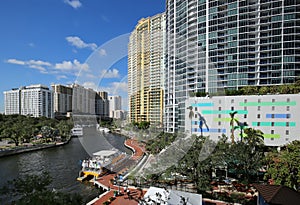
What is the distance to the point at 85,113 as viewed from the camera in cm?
970

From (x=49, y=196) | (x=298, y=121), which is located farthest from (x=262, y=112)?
(x=49, y=196)

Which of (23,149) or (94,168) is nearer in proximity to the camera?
(94,168)

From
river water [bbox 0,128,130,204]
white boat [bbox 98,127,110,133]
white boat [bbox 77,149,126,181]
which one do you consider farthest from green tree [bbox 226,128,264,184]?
white boat [bbox 98,127,110,133]

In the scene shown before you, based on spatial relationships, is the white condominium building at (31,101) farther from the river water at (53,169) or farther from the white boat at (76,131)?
the river water at (53,169)

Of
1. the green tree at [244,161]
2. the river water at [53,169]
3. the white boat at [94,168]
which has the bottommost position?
the river water at [53,169]

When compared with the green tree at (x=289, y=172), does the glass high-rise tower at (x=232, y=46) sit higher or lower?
higher

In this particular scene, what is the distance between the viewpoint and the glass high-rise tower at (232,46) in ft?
52.6

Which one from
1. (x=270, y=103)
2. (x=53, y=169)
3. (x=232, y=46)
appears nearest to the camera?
(x=53, y=169)

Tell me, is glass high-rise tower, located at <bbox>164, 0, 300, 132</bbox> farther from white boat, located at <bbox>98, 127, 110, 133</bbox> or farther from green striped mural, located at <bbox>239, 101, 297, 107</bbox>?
white boat, located at <bbox>98, 127, 110, 133</bbox>

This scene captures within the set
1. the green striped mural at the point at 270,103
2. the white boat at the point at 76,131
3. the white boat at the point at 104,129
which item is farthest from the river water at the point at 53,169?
the white boat at the point at 104,129

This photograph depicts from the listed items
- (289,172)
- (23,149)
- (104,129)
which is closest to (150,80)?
(104,129)

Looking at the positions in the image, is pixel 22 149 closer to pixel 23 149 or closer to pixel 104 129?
pixel 23 149

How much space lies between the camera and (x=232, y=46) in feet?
57.7

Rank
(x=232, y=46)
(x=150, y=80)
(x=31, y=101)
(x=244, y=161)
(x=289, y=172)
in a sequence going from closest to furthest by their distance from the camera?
(x=289, y=172) < (x=244, y=161) < (x=232, y=46) < (x=150, y=80) < (x=31, y=101)
